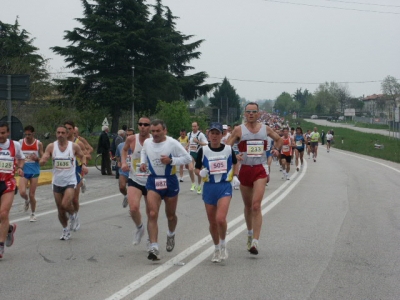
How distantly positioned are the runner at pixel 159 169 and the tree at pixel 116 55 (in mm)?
41930

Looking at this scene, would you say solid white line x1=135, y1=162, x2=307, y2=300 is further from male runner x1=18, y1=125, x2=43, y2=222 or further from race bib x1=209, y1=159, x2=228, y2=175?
male runner x1=18, y1=125, x2=43, y2=222

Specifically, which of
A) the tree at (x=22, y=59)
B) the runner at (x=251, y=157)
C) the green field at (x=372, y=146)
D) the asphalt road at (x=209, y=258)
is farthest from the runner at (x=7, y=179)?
the tree at (x=22, y=59)

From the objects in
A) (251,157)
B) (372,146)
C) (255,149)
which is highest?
(255,149)

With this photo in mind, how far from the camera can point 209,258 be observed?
26.9 ft

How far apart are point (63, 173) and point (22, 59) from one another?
42.1 metres

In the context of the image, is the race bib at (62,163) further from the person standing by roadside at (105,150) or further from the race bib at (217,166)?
the person standing by roadside at (105,150)

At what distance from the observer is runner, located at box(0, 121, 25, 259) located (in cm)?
840

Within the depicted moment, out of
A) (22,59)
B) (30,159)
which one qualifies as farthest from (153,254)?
(22,59)

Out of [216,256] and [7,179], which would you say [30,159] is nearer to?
[7,179]

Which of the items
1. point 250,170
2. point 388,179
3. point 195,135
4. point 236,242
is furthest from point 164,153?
point 388,179

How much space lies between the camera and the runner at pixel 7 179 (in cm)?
840

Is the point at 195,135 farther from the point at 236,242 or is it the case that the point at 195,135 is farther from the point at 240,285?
the point at 240,285

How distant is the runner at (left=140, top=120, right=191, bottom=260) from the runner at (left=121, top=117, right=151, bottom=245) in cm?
47

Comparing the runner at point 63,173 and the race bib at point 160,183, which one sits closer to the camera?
the race bib at point 160,183
